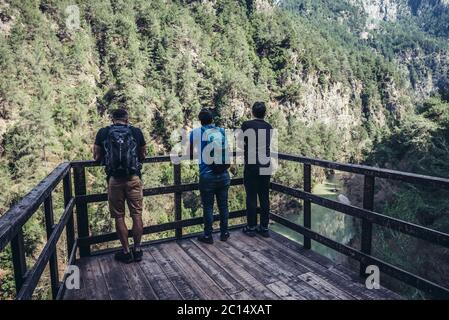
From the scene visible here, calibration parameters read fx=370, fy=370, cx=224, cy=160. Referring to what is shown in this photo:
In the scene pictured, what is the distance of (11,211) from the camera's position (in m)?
2.13

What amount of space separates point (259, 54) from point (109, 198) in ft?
245

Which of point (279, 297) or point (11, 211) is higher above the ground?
point (11, 211)

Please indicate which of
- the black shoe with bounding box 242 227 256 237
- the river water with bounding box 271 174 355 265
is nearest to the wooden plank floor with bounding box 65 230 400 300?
the black shoe with bounding box 242 227 256 237

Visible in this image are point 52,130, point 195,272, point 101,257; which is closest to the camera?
point 195,272

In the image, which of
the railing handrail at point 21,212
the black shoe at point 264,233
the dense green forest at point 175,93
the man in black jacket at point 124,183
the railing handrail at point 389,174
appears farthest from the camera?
the dense green forest at point 175,93

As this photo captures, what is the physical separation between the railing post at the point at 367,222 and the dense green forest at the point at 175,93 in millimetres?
9898

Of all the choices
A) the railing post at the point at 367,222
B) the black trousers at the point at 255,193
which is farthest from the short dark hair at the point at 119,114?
the railing post at the point at 367,222

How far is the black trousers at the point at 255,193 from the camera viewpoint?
4.98 m

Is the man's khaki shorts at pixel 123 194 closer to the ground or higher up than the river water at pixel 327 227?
higher up

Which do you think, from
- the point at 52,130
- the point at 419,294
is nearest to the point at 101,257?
the point at 419,294

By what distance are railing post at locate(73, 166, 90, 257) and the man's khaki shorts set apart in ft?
1.45

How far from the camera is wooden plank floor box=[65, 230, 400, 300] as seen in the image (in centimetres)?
350

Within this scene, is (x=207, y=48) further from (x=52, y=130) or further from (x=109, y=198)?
(x=109, y=198)

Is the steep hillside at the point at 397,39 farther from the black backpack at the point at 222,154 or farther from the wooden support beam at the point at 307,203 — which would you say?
the black backpack at the point at 222,154
